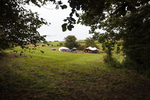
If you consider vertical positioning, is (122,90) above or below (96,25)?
below

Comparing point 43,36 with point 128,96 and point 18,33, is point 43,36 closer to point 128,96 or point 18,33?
point 18,33

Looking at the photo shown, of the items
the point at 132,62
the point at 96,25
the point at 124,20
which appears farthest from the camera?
the point at 132,62

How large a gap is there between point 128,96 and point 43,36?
5.67m

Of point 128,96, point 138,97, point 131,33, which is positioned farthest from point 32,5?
point 138,97

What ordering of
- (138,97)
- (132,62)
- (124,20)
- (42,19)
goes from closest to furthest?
(42,19) → (138,97) → (124,20) → (132,62)

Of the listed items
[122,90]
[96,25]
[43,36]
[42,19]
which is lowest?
[122,90]

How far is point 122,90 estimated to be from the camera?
16.1ft

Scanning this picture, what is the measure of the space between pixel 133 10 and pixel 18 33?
13.4 ft

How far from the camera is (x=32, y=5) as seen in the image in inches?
155

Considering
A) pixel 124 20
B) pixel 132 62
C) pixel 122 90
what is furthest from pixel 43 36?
pixel 132 62

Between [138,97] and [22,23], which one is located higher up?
[22,23]

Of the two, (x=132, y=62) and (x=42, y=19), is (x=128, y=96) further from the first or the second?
(x=132, y=62)

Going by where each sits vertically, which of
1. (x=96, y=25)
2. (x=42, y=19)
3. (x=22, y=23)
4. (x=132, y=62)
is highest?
(x=96, y=25)

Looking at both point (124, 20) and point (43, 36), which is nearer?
point (43, 36)
